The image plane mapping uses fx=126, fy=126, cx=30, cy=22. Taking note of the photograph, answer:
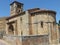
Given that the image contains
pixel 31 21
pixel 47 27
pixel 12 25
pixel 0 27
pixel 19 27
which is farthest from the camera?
pixel 0 27

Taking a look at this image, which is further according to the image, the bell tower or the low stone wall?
the bell tower

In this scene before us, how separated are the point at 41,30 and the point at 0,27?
51.6ft

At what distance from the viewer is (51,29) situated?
65.2ft

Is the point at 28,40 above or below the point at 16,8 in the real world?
below

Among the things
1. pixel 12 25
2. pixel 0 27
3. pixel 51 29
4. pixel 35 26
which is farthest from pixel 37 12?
pixel 0 27

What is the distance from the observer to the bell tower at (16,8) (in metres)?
32.8

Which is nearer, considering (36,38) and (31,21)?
(36,38)

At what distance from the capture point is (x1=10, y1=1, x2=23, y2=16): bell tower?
3275 cm

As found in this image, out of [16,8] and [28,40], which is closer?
[28,40]

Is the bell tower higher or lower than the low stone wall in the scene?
higher

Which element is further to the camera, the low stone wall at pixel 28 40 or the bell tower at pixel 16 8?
the bell tower at pixel 16 8

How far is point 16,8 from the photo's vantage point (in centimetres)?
3294

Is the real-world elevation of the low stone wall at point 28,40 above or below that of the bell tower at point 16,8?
below

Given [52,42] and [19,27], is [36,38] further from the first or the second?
[19,27]
